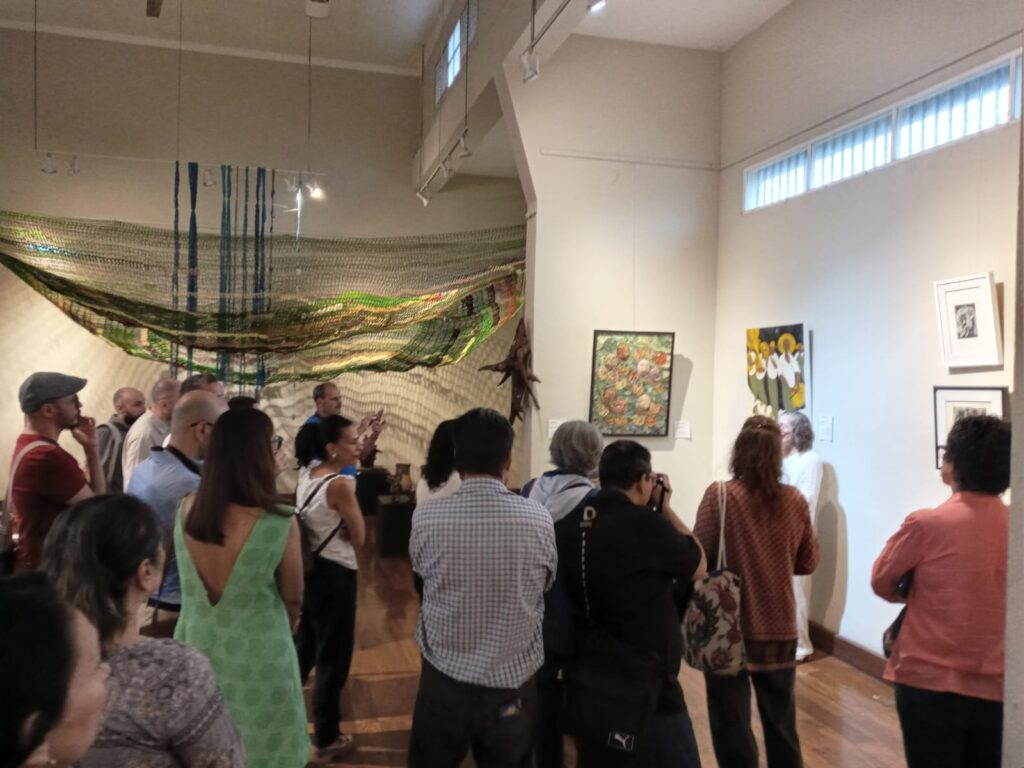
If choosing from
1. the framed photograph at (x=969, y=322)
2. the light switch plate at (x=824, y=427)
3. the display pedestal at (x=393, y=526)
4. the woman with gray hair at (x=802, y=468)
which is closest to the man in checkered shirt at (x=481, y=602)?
the framed photograph at (x=969, y=322)

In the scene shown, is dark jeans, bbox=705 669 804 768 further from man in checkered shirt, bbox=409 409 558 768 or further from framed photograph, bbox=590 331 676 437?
framed photograph, bbox=590 331 676 437

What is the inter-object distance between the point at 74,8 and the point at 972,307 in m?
7.57

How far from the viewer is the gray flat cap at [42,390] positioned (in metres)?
2.68

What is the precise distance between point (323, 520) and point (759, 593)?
1486 millimetres

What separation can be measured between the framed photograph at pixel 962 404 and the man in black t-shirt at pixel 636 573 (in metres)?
1.95

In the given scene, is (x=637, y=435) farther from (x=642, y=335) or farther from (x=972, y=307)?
(x=972, y=307)

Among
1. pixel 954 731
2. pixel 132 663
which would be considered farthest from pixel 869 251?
pixel 132 663

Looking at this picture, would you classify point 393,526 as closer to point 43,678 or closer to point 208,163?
point 208,163

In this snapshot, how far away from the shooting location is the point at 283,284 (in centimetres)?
509

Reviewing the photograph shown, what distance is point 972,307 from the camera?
3.38 metres

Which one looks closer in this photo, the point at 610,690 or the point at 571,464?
the point at 610,690

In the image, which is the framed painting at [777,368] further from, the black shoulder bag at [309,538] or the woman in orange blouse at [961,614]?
the black shoulder bag at [309,538]

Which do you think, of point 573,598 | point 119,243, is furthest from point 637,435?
point 119,243

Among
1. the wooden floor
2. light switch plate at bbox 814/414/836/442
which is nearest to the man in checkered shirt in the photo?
the wooden floor
